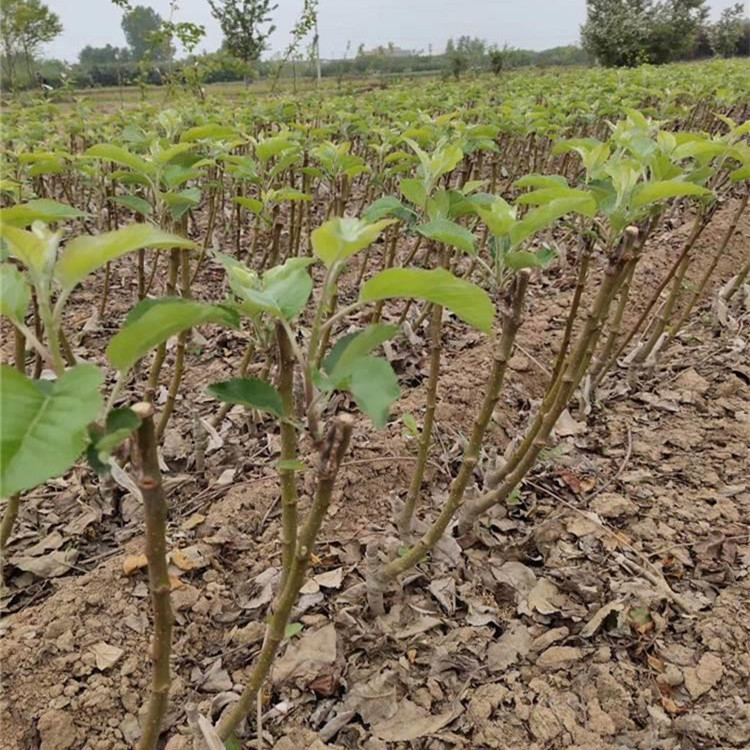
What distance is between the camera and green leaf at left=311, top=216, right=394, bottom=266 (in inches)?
38.4

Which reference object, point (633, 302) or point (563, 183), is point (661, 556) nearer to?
point (563, 183)

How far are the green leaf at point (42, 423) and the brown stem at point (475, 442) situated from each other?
3.08 ft

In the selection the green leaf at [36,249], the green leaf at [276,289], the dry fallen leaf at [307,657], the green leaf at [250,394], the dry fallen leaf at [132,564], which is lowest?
the dry fallen leaf at [307,657]

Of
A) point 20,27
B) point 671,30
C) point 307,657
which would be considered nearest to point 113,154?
point 307,657

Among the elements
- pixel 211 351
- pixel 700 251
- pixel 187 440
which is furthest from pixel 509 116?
pixel 187 440

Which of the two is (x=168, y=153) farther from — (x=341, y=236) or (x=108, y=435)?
(x=108, y=435)

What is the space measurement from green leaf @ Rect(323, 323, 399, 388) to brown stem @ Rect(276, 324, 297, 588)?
0.13 m

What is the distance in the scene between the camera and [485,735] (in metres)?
1.67

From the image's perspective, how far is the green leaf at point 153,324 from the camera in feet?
2.91

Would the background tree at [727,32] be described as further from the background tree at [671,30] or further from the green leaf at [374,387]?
the green leaf at [374,387]

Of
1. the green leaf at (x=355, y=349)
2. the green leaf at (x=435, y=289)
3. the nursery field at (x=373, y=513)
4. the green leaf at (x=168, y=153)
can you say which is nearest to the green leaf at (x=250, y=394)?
the nursery field at (x=373, y=513)

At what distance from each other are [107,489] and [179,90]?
9.48m

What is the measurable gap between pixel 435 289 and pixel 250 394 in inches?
14.2

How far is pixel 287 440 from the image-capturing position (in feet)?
4.26
